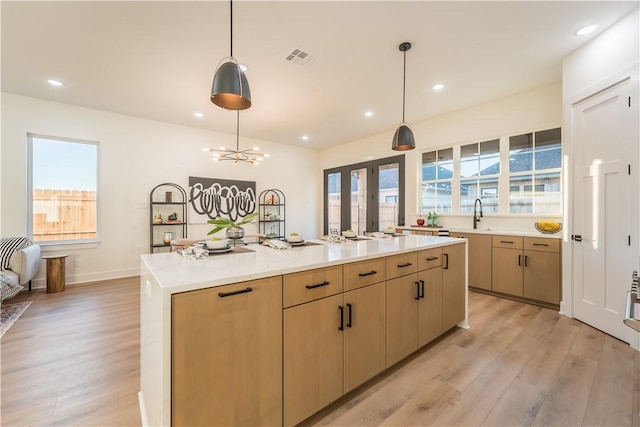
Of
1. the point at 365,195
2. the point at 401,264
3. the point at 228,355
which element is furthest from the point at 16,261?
the point at 365,195

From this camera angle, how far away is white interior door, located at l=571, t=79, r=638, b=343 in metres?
2.52

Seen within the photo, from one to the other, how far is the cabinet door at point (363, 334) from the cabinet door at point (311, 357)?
7 centimetres

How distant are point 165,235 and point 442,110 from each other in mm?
5759

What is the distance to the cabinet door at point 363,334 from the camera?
1718 mm

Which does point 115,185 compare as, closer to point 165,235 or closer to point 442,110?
point 165,235

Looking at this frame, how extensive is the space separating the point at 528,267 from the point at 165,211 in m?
6.33

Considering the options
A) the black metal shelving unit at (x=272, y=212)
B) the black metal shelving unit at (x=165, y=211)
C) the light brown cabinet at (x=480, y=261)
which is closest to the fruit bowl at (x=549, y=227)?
the light brown cabinet at (x=480, y=261)

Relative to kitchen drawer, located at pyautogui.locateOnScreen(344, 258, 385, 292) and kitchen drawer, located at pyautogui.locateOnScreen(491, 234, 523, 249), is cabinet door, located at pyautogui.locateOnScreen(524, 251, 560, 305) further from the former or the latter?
kitchen drawer, located at pyautogui.locateOnScreen(344, 258, 385, 292)

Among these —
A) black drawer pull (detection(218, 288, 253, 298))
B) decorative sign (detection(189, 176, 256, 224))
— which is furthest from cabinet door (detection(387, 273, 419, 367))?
decorative sign (detection(189, 176, 256, 224))

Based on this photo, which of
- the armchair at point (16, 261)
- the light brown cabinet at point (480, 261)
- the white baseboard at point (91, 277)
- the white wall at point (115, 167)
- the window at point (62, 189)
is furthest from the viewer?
the window at point (62, 189)

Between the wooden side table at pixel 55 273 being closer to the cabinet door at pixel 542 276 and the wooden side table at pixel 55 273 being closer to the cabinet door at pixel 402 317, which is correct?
the cabinet door at pixel 402 317

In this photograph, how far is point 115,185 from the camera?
4.87 m

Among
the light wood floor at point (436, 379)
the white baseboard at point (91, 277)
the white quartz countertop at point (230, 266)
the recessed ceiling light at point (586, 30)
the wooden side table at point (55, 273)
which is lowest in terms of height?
the light wood floor at point (436, 379)

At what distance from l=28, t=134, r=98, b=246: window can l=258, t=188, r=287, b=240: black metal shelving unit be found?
10.6 ft
